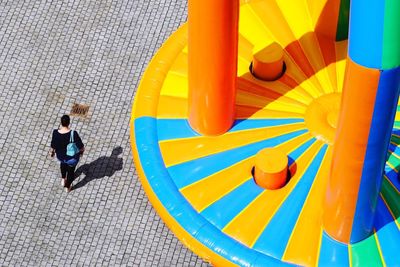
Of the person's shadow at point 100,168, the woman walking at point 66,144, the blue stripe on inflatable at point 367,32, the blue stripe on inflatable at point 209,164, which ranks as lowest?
the person's shadow at point 100,168

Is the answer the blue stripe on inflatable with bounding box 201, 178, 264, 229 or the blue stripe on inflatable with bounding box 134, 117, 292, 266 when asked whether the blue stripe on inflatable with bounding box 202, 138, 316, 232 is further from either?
the blue stripe on inflatable with bounding box 134, 117, 292, 266

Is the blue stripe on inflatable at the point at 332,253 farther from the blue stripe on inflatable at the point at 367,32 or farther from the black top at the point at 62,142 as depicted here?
the black top at the point at 62,142

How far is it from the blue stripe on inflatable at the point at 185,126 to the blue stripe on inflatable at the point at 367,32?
4.27 m

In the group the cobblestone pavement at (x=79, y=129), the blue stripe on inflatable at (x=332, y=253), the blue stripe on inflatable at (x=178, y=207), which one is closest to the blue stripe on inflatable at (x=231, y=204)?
the blue stripe on inflatable at (x=178, y=207)

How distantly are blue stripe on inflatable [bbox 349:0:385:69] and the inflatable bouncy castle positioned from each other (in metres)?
0.21

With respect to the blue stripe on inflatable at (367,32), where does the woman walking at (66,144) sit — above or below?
below

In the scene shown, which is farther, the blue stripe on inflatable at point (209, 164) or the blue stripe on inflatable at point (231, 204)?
the blue stripe on inflatable at point (209, 164)

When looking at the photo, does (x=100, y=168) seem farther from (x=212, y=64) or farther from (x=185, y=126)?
(x=212, y=64)

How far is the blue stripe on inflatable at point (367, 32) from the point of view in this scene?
980 cm

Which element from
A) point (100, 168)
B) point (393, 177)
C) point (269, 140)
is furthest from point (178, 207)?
point (393, 177)

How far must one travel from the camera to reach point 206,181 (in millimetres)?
13789

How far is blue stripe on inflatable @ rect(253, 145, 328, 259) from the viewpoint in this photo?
12.9 metres

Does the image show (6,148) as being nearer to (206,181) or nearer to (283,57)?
(206,181)

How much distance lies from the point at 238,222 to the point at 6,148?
4.80 meters
